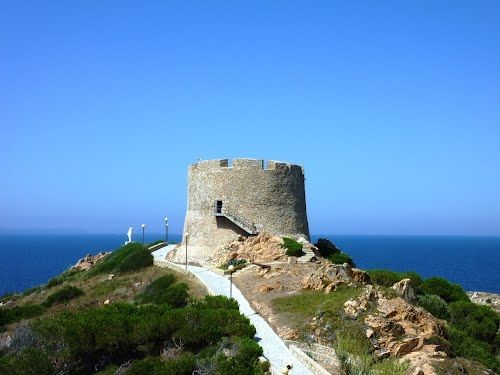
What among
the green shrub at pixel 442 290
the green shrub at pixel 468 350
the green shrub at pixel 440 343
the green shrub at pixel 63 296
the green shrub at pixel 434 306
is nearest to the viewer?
the green shrub at pixel 440 343

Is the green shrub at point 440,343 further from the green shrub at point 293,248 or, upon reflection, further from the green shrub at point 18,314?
the green shrub at point 18,314

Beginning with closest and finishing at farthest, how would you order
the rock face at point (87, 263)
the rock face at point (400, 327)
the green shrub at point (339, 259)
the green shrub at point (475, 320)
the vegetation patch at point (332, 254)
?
the rock face at point (400, 327) < the green shrub at point (475, 320) < the green shrub at point (339, 259) < the vegetation patch at point (332, 254) < the rock face at point (87, 263)

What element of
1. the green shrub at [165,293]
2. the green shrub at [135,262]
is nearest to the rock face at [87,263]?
the green shrub at [135,262]

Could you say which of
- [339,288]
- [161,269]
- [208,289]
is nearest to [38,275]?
[161,269]

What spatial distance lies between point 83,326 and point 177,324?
3.19 meters

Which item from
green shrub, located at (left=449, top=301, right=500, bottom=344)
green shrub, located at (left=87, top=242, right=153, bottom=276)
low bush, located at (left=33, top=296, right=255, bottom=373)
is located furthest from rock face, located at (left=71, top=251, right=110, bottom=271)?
green shrub, located at (left=449, top=301, right=500, bottom=344)

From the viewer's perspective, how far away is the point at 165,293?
82.8ft

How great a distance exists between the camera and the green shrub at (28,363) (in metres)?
15.5

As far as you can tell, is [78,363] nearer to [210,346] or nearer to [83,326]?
[83,326]

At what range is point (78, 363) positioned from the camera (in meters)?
18.0

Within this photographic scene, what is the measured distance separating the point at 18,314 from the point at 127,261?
405 inches

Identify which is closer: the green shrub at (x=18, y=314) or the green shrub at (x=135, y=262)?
the green shrub at (x=18, y=314)

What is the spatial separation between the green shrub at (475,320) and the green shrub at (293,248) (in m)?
8.99

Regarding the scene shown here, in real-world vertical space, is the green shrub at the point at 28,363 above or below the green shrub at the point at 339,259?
below
